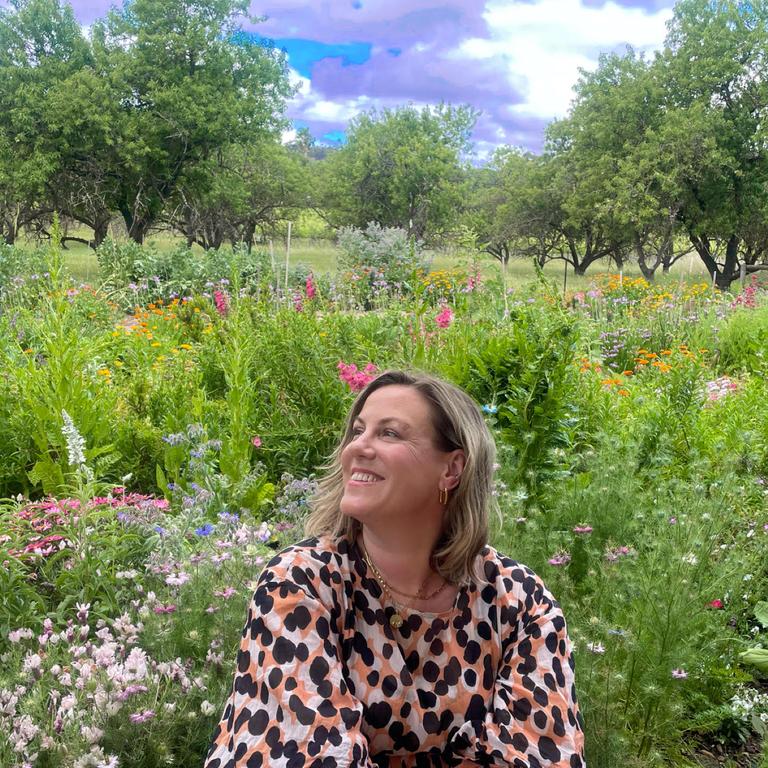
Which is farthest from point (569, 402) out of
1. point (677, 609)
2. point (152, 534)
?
point (152, 534)

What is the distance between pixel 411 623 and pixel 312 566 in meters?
0.29

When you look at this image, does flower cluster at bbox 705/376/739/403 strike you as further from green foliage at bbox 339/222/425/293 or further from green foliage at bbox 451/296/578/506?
green foliage at bbox 339/222/425/293

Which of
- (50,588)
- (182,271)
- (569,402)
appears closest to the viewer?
(50,588)

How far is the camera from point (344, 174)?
114ft

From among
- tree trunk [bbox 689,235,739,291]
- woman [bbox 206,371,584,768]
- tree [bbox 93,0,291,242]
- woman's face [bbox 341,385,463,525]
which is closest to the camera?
woman [bbox 206,371,584,768]

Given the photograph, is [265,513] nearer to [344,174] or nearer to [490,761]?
[490,761]

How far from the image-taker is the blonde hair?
1944mm

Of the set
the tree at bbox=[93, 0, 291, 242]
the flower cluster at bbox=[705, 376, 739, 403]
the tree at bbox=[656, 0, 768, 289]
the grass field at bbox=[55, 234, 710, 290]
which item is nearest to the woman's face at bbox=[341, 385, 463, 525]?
the flower cluster at bbox=[705, 376, 739, 403]

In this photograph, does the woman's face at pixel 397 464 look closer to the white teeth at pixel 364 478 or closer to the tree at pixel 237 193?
the white teeth at pixel 364 478

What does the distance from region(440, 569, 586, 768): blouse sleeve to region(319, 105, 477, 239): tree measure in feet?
103

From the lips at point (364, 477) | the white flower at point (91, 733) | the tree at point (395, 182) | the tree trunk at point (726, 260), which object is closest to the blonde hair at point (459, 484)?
the lips at point (364, 477)

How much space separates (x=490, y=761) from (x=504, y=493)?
156 cm

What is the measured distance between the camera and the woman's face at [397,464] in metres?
1.86

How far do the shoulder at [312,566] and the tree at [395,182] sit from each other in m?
31.4
